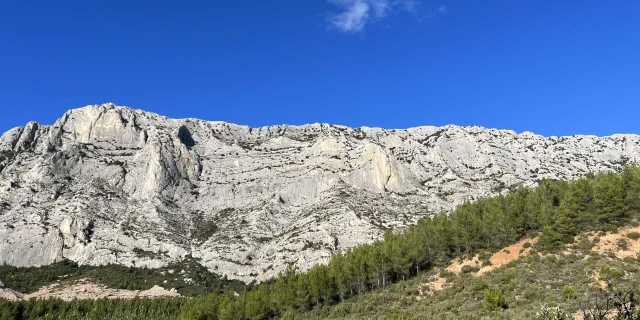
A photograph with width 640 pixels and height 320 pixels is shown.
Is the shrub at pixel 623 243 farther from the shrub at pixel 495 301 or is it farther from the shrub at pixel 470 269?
the shrub at pixel 495 301

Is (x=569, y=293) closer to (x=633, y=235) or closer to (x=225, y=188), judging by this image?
(x=633, y=235)

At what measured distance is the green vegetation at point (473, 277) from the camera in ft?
152

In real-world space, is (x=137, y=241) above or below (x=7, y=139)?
below

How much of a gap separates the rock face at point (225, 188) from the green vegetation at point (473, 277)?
40.9 meters

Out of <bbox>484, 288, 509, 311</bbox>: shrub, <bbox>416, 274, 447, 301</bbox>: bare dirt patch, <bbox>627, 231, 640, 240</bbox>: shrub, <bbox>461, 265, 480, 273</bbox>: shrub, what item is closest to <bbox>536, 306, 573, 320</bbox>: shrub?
<bbox>484, 288, 509, 311</bbox>: shrub

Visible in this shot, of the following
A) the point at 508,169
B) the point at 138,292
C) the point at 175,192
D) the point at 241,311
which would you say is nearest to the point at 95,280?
the point at 138,292

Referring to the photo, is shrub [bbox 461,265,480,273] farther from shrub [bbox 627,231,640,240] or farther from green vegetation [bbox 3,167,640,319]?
shrub [bbox 627,231,640,240]

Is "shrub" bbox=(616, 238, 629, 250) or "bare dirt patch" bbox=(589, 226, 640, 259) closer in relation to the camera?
"bare dirt patch" bbox=(589, 226, 640, 259)

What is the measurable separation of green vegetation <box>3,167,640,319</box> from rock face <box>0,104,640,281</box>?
134 feet

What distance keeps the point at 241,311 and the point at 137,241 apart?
73.6 m

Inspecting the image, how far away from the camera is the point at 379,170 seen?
167375mm

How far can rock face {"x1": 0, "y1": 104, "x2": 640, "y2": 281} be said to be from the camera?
455ft

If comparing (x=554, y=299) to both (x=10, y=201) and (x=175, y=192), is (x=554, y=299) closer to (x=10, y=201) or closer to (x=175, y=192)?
(x=175, y=192)

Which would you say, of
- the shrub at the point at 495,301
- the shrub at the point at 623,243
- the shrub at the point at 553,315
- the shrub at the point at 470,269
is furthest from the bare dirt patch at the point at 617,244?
the shrub at the point at 553,315
